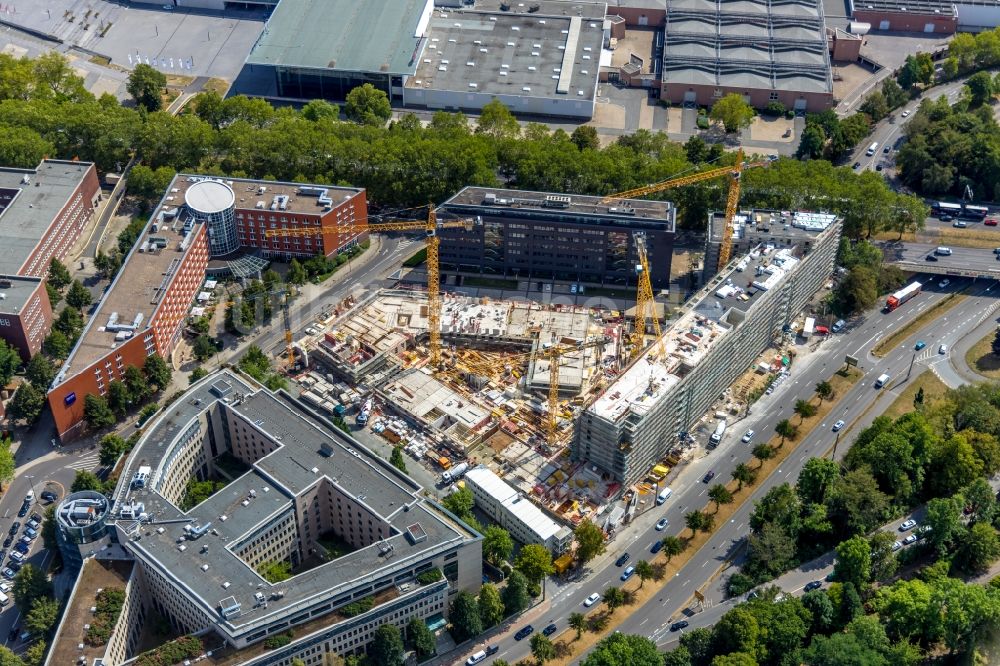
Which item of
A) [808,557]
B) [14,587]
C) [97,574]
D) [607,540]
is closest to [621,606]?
[607,540]

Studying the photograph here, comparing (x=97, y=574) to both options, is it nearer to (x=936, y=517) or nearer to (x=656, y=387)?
(x=656, y=387)

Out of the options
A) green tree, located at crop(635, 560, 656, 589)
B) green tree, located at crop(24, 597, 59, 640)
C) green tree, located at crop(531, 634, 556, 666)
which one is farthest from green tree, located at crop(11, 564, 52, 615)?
green tree, located at crop(635, 560, 656, 589)

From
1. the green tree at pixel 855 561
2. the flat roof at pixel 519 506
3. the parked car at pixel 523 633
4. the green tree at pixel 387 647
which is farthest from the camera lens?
the flat roof at pixel 519 506

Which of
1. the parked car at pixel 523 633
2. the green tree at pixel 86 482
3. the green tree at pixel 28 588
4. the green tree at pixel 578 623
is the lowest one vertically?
the parked car at pixel 523 633

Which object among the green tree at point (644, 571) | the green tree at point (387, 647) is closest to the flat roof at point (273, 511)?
the green tree at point (387, 647)

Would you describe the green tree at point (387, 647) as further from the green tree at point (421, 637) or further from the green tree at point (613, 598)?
the green tree at point (613, 598)

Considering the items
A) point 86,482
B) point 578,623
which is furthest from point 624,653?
point 86,482
